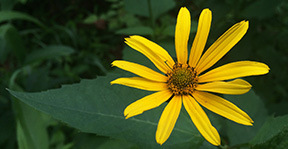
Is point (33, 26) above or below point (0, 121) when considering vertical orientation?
above

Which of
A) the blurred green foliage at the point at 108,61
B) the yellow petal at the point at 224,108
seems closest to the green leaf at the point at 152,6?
the blurred green foliage at the point at 108,61

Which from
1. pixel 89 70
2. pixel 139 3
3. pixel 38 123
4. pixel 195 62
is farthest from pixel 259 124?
pixel 89 70

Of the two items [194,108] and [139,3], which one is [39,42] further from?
[194,108]

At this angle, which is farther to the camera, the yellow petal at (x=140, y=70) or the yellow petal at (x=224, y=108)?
the yellow petal at (x=140, y=70)

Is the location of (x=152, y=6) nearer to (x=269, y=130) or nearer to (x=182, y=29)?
(x=182, y=29)

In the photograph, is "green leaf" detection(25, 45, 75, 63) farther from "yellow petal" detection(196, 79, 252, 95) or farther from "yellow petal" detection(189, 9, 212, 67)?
"yellow petal" detection(196, 79, 252, 95)

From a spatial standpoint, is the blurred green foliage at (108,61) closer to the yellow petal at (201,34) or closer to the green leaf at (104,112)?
the green leaf at (104,112)
